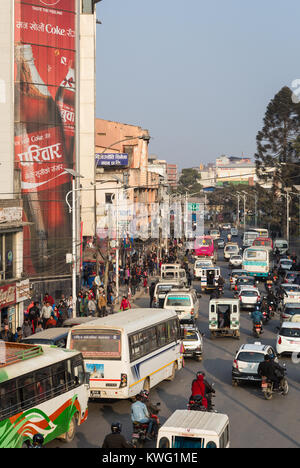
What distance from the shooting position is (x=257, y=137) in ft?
344

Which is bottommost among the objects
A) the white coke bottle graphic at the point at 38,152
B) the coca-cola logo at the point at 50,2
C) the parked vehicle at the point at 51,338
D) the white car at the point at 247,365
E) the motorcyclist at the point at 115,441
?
the white car at the point at 247,365

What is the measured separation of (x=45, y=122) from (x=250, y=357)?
2939 centimetres

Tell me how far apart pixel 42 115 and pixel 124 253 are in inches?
610

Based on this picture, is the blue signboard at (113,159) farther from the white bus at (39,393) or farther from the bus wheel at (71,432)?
the bus wheel at (71,432)

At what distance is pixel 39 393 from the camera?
623 inches

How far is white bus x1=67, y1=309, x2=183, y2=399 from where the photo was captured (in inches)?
783

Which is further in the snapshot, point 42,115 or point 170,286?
point 42,115

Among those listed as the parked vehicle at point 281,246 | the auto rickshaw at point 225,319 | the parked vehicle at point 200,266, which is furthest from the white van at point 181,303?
the parked vehicle at point 281,246

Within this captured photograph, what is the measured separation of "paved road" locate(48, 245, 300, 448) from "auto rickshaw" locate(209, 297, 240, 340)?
3.60 meters

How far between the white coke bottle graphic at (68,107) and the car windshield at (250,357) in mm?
29408

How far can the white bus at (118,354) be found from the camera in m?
19.9

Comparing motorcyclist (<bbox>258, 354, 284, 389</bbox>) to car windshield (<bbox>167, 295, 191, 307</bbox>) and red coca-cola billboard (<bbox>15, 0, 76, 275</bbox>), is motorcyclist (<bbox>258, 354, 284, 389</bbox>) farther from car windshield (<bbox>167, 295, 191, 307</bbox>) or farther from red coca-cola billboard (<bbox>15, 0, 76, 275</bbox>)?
red coca-cola billboard (<bbox>15, 0, 76, 275</bbox>)
